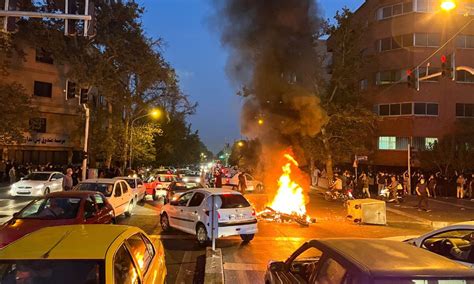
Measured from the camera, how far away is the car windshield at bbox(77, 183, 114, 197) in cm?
1505

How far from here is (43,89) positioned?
4075cm

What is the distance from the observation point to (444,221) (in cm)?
1723

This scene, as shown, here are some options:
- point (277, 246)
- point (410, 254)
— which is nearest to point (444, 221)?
point (277, 246)

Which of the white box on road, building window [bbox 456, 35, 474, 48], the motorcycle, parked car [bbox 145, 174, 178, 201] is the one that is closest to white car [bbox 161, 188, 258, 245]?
the white box on road

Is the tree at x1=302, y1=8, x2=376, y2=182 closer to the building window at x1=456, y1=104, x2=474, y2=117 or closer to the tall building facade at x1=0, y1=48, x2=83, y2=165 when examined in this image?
the building window at x1=456, y1=104, x2=474, y2=117

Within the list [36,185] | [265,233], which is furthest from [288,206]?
[36,185]

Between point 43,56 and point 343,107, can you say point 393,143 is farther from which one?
point 43,56

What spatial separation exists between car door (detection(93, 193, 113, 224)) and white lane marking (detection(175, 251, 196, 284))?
2012mm

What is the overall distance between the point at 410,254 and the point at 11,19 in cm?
1156

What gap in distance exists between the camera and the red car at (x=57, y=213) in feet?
28.2

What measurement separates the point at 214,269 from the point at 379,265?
4.71m

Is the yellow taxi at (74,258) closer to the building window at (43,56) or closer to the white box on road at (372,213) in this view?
the white box on road at (372,213)

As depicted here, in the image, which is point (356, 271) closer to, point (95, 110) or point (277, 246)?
point (277, 246)

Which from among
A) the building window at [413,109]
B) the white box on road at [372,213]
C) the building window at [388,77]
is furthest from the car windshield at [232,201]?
the building window at [388,77]
